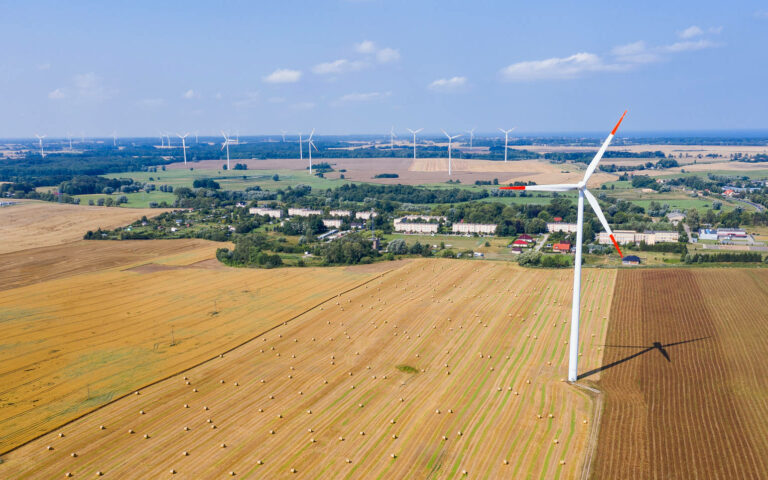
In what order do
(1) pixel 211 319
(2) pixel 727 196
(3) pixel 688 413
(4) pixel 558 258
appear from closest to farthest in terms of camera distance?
(3) pixel 688 413 → (1) pixel 211 319 → (4) pixel 558 258 → (2) pixel 727 196

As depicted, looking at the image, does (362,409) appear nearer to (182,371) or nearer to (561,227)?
(182,371)

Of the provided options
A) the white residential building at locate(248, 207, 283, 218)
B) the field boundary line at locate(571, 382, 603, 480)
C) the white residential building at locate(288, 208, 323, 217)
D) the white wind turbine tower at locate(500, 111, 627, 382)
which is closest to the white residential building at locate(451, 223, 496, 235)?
the white residential building at locate(288, 208, 323, 217)

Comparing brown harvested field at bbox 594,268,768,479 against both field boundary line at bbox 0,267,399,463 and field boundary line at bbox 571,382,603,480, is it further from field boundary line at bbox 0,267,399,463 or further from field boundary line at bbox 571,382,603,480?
field boundary line at bbox 0,267,399,463

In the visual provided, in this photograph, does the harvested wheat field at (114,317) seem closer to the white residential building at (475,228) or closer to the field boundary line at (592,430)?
the field boundary line at (592,430)

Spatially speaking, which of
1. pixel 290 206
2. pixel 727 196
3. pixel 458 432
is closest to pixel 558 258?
pixel 458 432

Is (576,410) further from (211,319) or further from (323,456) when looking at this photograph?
(211,319)

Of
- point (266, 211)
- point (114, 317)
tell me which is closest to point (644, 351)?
point (114, 317)
